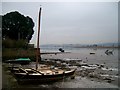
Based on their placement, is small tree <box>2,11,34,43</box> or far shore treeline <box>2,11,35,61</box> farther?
small tree <box>2,11,34,43</box>

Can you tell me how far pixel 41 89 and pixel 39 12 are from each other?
9.30 m

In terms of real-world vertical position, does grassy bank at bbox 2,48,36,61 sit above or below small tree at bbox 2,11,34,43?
below

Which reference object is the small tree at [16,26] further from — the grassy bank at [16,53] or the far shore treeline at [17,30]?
the grassy bank at [16,53]

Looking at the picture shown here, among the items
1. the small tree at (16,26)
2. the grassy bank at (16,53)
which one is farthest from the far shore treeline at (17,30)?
the grassy bank at (16,53)

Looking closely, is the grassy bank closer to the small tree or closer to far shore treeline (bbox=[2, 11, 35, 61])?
far shore treeline (bbox=[2, 11, 35, 61])

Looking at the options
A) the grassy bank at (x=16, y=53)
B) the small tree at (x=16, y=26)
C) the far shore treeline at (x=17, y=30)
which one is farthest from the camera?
the small tree at (x=16, y=26)

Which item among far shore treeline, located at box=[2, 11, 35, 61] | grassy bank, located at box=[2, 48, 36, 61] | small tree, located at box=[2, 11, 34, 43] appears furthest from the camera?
small tree, located at box=[2, 11, 34, 43]

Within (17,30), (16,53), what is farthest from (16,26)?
(16,53)

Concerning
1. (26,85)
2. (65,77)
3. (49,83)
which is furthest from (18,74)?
(65,77)

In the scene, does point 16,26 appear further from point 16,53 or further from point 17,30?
point 16,53

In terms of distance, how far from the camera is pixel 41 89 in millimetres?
17609

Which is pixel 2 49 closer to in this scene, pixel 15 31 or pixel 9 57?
pixel 9 57

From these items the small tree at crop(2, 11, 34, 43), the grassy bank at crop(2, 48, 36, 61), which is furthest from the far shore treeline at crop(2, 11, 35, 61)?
the grassy bank at crop(2, 48, 36, 61)

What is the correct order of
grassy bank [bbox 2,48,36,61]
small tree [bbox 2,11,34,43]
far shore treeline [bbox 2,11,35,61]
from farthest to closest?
1. small tree [bbox 2,11,34,43]
2. far shore treeline [bbox 2,11,35,61]
3. grassy bank [bbox 2,48,36,61]
